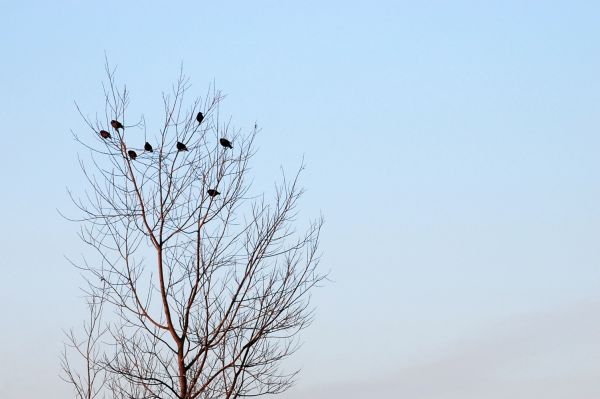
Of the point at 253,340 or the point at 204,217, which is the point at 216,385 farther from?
the point at 204,217

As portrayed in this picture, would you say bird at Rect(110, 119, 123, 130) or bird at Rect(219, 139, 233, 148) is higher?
bird at Rect(110, 119, 123, 130)

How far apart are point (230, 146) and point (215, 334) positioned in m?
1.90

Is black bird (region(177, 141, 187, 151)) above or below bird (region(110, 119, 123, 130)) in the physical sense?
below

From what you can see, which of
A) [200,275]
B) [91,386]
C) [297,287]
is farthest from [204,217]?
[91,386]

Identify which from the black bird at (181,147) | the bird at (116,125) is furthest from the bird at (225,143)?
the bird at (116,125)

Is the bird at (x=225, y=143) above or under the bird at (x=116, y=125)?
under

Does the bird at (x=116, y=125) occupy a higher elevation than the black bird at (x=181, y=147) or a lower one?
higher

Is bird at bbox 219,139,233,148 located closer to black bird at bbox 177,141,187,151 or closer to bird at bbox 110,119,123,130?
black bird at bbox 177,141,187,151

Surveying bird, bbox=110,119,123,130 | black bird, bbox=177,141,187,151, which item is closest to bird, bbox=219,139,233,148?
black bird, bbox=177,141,187,151

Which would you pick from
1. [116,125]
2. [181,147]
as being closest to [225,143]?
[181,147]

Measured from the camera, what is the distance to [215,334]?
7648mm

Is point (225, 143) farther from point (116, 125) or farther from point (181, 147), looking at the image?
point (116, 125)

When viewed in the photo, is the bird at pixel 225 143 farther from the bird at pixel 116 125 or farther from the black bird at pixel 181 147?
the bird at pixel 116 125

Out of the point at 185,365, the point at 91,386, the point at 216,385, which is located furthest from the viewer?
the point at 91,386
